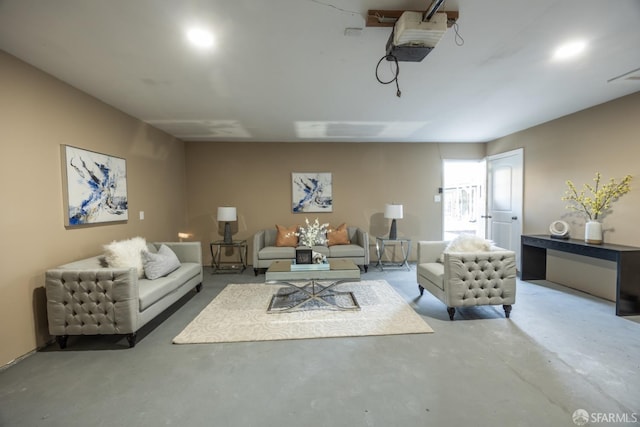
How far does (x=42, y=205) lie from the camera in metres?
2.46

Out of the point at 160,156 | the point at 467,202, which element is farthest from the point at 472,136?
the point at 160,156

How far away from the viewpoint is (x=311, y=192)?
5598 millimetres

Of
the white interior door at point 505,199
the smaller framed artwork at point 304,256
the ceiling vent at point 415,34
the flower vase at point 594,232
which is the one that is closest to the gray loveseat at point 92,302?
the smaller framed artwork at point 304,256

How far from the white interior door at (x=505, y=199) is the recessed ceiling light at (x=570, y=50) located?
280cm

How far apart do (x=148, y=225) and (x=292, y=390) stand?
356cm

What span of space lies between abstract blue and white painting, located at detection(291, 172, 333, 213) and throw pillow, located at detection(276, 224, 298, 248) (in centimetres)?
56

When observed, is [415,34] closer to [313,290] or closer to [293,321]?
[293,321]

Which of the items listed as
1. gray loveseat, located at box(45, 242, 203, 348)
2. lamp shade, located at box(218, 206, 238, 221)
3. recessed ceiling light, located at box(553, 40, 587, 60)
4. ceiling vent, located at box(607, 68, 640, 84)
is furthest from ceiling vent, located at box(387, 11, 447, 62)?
lamp shade, located at box(218, 206, 238, 221)

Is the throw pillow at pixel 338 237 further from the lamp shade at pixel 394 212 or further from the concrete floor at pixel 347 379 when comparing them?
the concrete floor at pixel 347 379

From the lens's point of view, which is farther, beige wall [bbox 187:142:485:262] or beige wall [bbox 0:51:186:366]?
beige wall [bbox 187:142:485:262]

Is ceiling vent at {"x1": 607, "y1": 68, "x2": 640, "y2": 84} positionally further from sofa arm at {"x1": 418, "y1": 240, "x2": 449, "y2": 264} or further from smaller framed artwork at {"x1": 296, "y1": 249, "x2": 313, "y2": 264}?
smaller framed artwork at {"x1": 296, "y1": 249, "x2": 313, "y2": 264}

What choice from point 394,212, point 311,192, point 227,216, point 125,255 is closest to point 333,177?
point 311,192

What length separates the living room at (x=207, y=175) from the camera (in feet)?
7.47

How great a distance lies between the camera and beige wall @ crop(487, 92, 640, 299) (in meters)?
3.22
